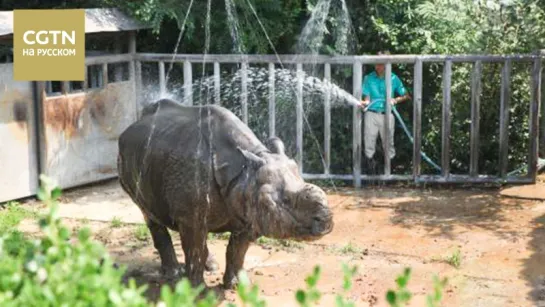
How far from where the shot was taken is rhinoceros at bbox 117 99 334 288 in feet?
21.1

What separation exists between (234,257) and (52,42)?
523 cm

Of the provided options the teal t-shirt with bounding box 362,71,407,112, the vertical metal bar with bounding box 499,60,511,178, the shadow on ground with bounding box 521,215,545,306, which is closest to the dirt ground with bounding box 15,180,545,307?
the shadow on ground with bounding box 521,215,545,306

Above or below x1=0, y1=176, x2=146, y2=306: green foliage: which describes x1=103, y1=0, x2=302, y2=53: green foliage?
above

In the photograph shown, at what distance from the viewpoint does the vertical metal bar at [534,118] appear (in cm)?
1091

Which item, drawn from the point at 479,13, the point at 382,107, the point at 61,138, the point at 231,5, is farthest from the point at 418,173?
the point at 61,138

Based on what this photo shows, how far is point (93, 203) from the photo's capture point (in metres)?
10.8

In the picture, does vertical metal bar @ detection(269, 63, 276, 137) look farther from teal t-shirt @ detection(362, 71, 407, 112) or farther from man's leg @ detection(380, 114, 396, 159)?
man's leg @ detection(380, 114, 396, 159)

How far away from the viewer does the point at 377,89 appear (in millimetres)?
11477

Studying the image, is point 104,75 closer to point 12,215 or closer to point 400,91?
point 12,215

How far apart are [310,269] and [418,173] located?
369 cm

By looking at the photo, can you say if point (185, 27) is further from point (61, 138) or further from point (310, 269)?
point (310, 269)

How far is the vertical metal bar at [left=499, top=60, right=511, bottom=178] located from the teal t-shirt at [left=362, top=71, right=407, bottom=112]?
1201 mm

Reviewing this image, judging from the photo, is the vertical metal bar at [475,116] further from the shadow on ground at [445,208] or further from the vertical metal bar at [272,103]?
the vertical metal bar at [272,103]

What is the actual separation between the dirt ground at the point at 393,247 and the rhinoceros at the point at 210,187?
17.8 inches
